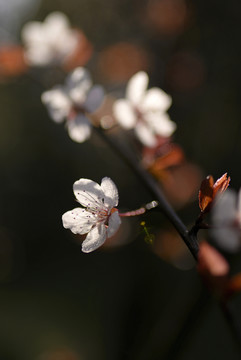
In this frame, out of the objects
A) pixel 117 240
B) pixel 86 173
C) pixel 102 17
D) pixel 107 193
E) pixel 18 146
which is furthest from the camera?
pixel 18 146

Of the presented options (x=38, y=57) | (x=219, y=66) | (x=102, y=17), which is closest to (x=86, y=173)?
(x=102, y=17)

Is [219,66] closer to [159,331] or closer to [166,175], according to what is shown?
[166,175]

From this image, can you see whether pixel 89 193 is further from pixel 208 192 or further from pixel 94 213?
pixel 208 192

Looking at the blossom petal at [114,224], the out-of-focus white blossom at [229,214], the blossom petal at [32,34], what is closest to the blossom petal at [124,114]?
the out-of-focus white blossom at [229,214]

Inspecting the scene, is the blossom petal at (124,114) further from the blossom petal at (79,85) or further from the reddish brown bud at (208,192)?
the reddish brown bud at (208,192)

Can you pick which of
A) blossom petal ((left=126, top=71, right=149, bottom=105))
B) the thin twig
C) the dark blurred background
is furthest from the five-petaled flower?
the dark blurred background

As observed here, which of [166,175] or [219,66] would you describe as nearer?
[166,175]

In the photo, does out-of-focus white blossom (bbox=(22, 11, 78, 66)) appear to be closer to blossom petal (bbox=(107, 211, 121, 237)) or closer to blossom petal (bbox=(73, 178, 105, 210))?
blossom petal (bbox=(73, 178, 105, 210))

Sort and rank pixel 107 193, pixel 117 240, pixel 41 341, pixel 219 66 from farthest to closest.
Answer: pixel 41 341 < pixel 219 66 < pixel 117 240 < pixel 107 193
